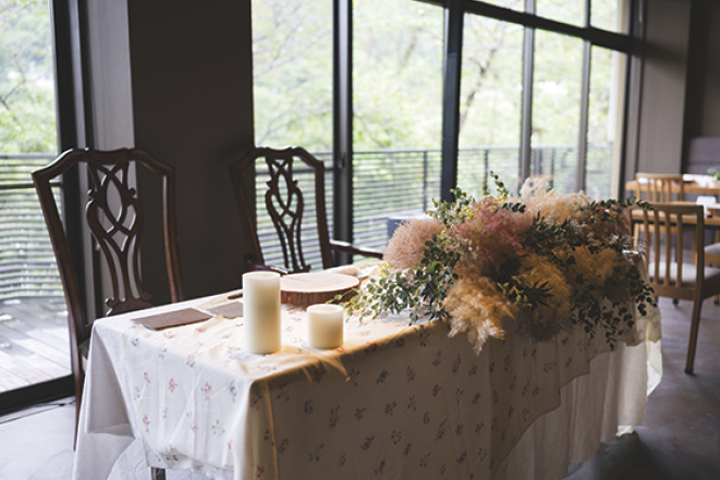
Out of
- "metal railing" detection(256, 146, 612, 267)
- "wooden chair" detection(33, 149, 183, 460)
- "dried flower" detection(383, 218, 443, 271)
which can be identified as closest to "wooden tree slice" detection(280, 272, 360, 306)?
"dried flower" detection(383, 218, 443, 271)

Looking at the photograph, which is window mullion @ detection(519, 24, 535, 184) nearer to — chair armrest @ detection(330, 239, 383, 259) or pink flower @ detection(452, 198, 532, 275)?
chair armrest @ detection(330, 239, 383, 259)

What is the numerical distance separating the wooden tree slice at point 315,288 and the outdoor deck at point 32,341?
139cm

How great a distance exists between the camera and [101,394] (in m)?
1.49

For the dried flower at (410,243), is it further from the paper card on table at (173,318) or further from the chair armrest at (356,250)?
Answer: the chair armrest at (356,250)

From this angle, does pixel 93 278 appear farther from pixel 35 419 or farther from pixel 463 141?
pixel 463 141

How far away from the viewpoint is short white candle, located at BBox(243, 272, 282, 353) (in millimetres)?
1213

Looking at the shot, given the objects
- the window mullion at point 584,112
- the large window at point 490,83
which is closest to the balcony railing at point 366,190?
A: the window mullion at point 584,112

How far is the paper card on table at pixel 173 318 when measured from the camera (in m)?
1.47

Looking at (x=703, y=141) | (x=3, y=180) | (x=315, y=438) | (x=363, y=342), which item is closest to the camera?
(x=315, y=438)

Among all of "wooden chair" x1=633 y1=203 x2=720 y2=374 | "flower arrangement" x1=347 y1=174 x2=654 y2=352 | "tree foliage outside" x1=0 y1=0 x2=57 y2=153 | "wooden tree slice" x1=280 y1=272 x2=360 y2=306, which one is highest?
"tree foliage outside" x1=0 y1=0 x2=57 y2=153

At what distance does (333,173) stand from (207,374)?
245cm

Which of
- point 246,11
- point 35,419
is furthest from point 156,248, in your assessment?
point 246,11

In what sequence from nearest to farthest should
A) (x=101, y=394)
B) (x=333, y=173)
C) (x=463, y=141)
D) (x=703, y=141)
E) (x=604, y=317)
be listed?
(x=101, y=394)
(x=604, y=317)
(x=333, y=173)
(x=703, y=141)
(x=463, y=141)

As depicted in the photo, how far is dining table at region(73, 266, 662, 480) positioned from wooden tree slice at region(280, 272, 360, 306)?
31 mm
